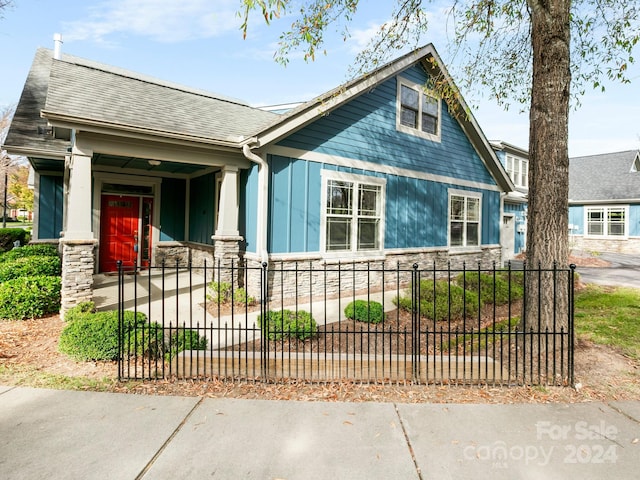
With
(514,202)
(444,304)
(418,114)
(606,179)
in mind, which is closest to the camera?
(444,304)

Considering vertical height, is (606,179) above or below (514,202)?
above

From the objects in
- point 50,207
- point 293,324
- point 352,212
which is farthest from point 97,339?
point 50,207

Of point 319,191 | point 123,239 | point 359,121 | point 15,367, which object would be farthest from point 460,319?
point 123,239

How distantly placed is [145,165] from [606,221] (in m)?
28.1

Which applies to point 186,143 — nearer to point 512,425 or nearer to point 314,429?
point 314,429

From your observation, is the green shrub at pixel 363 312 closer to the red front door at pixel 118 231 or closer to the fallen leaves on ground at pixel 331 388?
the fallen leaves on ground at pixel 331 388

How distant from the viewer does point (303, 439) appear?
3.17 metres

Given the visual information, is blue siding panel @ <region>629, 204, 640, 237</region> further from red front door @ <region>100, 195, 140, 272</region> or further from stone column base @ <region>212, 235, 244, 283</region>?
red front door @ <region>100, 195, 140, 272</region>

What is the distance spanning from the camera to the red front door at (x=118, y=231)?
35.7ft

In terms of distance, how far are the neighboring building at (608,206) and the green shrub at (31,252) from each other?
26848 millimetres

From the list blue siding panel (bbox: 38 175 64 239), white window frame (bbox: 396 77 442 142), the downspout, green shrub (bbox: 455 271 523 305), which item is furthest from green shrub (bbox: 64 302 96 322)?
white window frame (bbox: 396 77 442 142)

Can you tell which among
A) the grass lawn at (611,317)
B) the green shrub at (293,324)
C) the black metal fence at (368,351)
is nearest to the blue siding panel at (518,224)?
the grass lawn at (611,317)

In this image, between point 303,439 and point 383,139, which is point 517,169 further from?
point 303,439

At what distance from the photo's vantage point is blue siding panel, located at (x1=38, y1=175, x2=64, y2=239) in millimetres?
10805
